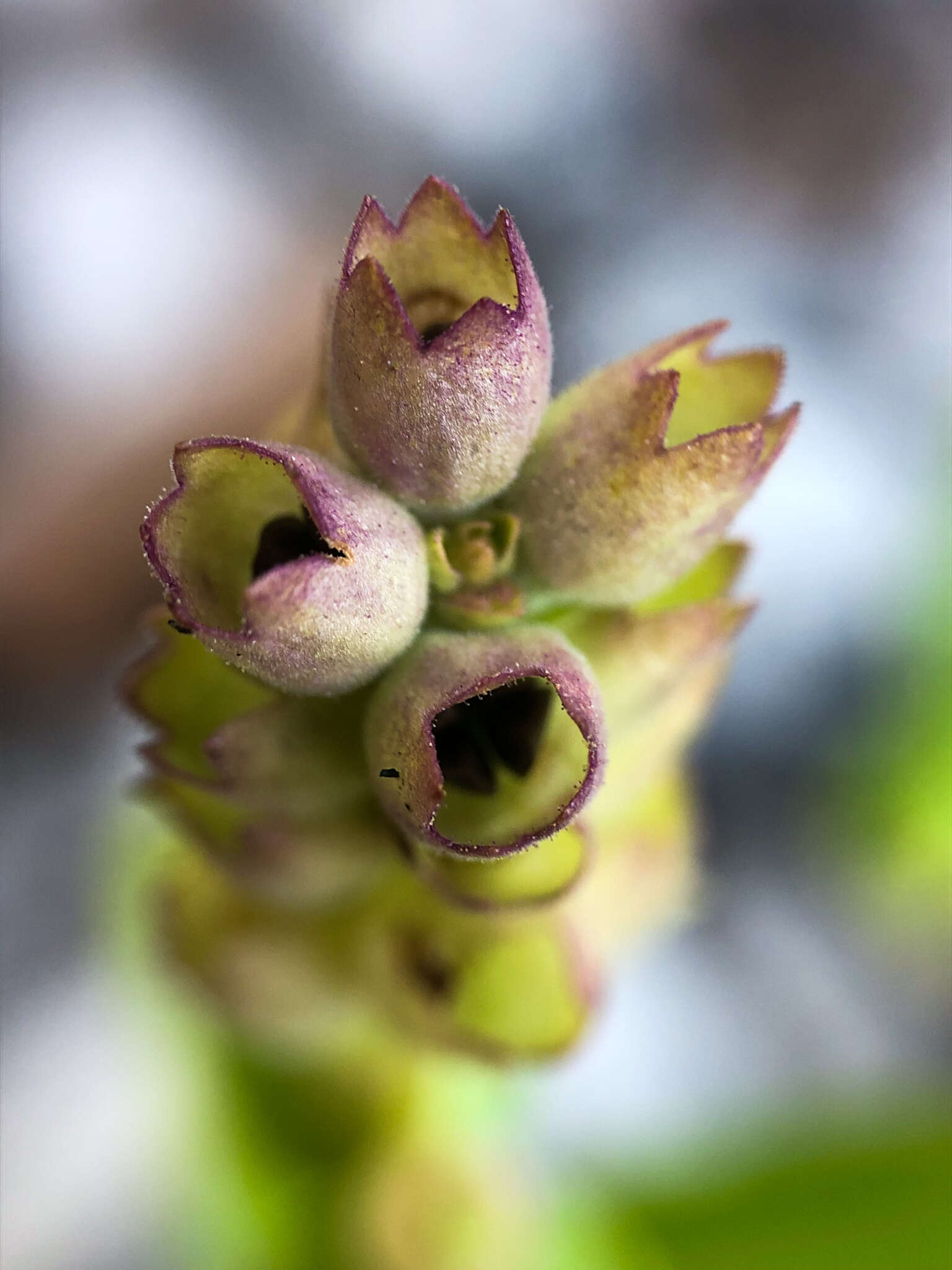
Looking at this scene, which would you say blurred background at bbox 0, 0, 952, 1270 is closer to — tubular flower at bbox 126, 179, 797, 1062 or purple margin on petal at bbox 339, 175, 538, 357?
tubular flower at bbox 126, 179, 797, 1062

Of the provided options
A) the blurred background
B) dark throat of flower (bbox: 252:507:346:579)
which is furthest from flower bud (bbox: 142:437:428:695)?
the blurred background

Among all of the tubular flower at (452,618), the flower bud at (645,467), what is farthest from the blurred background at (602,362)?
the flower bud at (645,467)

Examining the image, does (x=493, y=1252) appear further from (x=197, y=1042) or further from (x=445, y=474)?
(x=445, y=474)

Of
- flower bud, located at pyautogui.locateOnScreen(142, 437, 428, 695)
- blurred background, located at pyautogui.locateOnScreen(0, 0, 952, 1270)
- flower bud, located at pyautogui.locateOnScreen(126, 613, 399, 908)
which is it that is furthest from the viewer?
blurred background, located at pyautogui.locateOnScreen(0, 0, 952, 1270)

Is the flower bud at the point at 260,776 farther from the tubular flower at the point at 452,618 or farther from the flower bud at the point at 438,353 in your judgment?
the flower bud at the point at 438,353

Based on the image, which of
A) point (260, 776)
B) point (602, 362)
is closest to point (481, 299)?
point (260, 776)

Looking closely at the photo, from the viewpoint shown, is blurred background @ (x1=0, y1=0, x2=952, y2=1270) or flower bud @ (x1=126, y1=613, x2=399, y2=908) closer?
flower bud @ (x1=126, y1=613, x2=399, y2=908)

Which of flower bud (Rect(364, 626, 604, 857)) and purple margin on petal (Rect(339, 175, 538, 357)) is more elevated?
purple margin on petal (Rect(339, 175, 538, 357))
